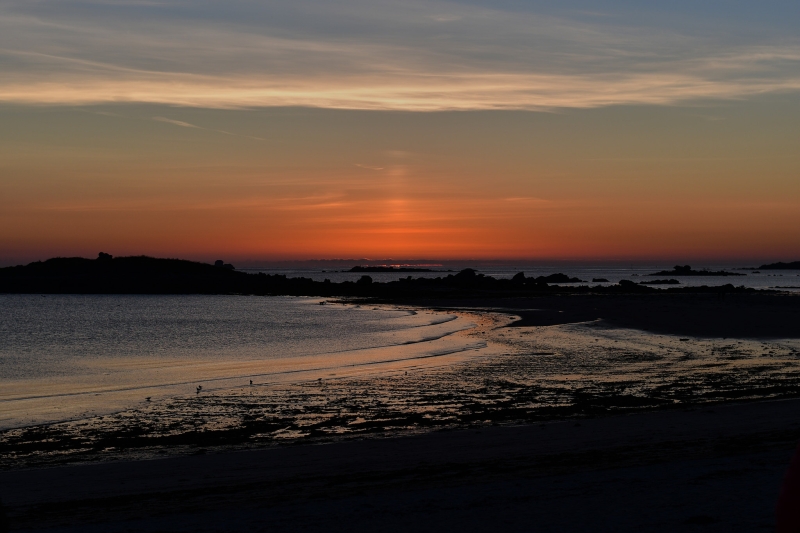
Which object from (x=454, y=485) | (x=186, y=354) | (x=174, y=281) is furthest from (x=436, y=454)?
(x=174, y=281)

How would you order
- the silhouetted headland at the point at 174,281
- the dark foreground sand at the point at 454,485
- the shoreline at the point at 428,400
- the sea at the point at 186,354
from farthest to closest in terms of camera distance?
the silhouetted headland at the point at 174,281 → the sea at the point at 186,354 → the shoreline at the point at 428,400 → the dark foreground sand at the point at 454,485

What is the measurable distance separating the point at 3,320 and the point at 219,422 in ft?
148

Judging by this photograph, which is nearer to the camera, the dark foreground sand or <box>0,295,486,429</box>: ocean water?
the dark foreground sand

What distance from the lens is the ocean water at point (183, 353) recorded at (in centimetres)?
1984

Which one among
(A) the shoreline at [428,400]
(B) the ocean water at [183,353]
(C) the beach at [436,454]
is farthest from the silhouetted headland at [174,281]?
(C) the beach at [436,454]

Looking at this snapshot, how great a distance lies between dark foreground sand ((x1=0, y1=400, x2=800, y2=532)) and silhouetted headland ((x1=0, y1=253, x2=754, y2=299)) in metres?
78.8

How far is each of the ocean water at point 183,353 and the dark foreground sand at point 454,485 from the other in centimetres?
703

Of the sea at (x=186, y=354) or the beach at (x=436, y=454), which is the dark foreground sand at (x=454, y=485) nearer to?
the beach at (x=436, y=454)

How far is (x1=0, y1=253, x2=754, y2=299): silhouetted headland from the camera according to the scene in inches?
3845

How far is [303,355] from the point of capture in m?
29.1

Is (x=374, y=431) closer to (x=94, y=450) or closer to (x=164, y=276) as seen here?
(x=94, y=450)

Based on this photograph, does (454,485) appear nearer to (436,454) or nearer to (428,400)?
(436,454)

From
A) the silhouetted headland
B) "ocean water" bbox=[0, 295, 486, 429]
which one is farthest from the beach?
the silhouetted headland

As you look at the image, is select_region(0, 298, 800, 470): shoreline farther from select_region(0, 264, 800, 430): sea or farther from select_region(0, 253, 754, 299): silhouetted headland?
select_region(0, 253, 754, 299): silhouetted headland
